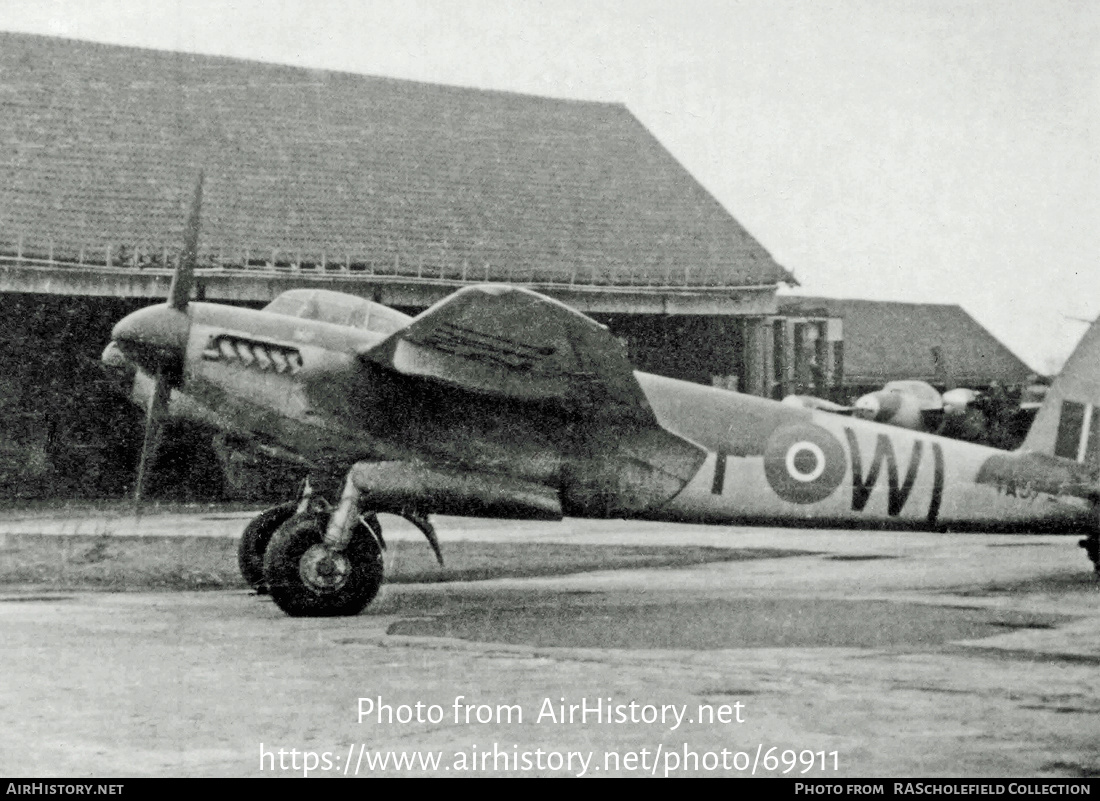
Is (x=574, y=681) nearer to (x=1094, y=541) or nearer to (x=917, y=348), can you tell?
(x=1094, y=541)

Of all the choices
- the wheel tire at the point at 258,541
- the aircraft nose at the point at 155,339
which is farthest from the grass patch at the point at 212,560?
the aircraft nose at the point at 155,339

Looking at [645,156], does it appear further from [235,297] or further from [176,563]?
[176,563]

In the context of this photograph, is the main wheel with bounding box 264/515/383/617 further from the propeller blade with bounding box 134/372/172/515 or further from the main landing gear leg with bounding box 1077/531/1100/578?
the main landing gear leg with bounding box 1077/531/1100/578

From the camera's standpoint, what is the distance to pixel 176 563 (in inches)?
512

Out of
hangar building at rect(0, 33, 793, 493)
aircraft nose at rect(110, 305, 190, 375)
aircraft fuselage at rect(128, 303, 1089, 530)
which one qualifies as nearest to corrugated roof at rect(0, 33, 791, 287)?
hangar building at rect(0, 33, 793, 493)

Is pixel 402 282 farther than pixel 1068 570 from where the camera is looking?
Yes

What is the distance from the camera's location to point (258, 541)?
11086 mm

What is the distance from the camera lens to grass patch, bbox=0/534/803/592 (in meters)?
12.2

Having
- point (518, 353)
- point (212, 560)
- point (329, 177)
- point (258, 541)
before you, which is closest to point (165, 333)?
point (258, 541)

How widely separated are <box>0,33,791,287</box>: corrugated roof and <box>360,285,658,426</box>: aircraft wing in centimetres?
873

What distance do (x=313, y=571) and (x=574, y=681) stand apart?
285cm

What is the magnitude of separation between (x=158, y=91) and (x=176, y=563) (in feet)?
30.5

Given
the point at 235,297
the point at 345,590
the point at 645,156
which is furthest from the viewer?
the point at 645,156

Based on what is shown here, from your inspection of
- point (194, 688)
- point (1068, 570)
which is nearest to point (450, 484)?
point (194, 688)
